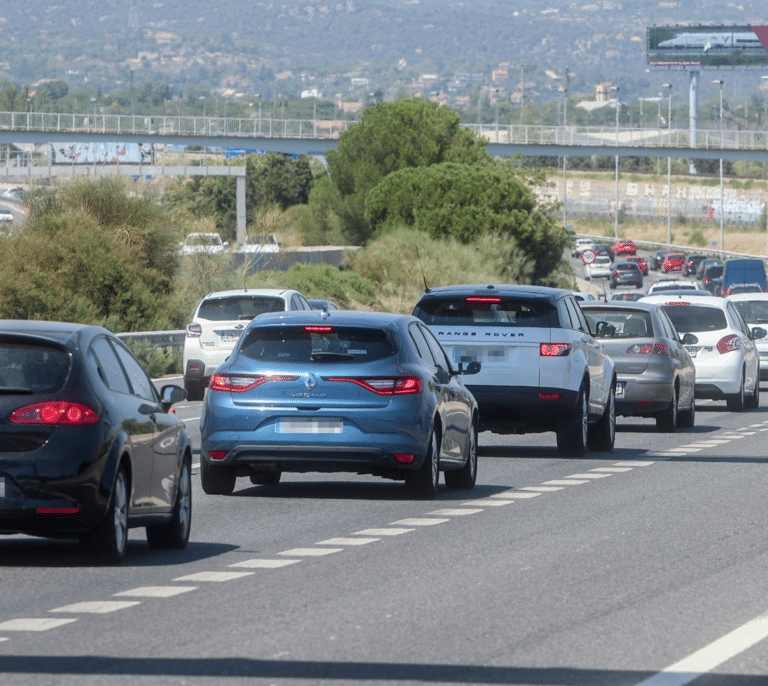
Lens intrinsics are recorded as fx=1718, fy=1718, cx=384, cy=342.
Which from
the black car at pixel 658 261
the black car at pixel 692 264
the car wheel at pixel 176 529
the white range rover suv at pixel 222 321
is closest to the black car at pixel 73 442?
the car wheel at pixel 176 529

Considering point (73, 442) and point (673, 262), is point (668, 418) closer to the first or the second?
point (73, 442)

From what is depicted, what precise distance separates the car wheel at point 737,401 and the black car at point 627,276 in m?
70.0

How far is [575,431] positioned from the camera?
18000mm

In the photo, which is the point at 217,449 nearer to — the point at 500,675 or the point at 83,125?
the point at 500,675

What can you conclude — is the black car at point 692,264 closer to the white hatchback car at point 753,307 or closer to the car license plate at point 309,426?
the white hatchback car at point 753,307

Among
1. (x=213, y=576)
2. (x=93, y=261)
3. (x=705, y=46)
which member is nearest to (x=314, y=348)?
(x=213, y=576)

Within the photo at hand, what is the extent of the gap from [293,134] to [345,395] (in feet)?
267

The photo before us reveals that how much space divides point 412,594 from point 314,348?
5.25 metres

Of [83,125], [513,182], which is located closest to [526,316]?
[513,182]

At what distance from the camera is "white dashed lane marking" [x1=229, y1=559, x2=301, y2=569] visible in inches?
389

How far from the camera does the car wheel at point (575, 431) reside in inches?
705

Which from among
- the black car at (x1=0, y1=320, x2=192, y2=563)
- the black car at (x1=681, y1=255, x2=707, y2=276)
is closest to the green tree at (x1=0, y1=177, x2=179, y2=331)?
the black car at (x1=0, y1=320, x2=192, y2=563)

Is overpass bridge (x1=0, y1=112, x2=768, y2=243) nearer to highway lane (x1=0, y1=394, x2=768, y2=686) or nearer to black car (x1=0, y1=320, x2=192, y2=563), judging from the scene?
highway lane (x1=0, y1=394, x2=768, y2=686)

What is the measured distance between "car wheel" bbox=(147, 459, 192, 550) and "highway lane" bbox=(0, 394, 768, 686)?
0.41 feet
